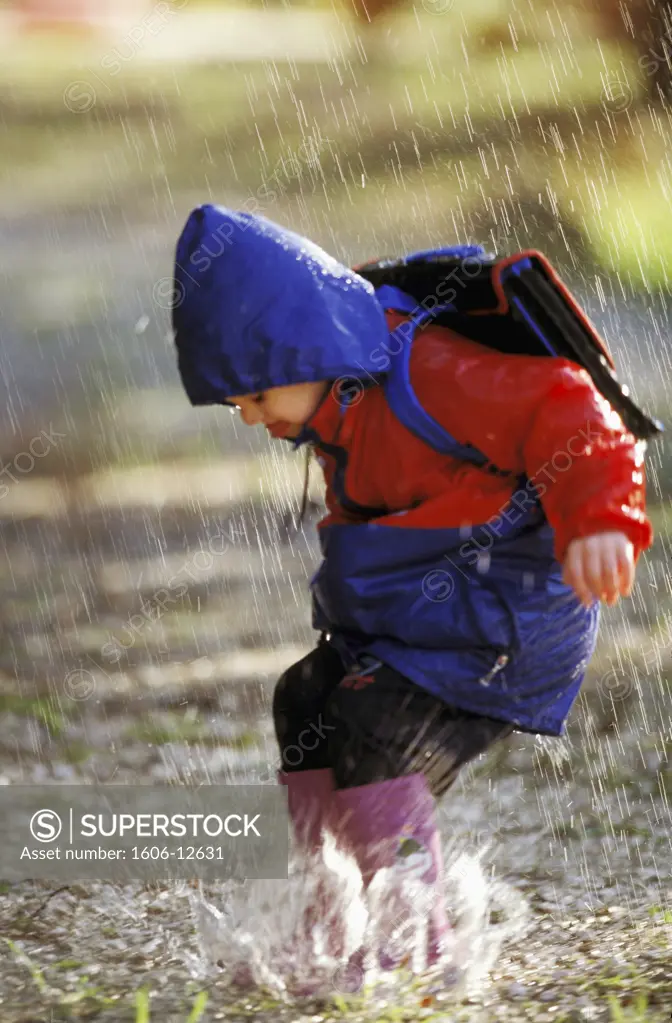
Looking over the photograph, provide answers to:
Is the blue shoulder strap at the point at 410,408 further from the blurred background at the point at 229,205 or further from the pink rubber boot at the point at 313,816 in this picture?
the blurred background at the point at 229,205

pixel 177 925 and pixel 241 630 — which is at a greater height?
pixel 241 630

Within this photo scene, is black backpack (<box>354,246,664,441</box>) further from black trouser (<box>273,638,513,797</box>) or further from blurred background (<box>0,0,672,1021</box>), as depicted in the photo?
blurred background (<box>0,0,672,1021</box>)

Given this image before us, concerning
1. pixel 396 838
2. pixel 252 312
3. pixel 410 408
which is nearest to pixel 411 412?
pixel 410 408

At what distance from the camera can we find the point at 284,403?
75cm

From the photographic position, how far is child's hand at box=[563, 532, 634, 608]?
627 mm

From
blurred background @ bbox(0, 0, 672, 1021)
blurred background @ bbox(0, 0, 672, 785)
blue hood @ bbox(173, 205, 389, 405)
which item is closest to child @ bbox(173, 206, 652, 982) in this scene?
blue hood @ bbox(173, 205, 389, 405)

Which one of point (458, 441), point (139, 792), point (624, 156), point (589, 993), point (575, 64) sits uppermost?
point (575, 64)

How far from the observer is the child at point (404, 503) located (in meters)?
0.69

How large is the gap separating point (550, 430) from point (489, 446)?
5 cm

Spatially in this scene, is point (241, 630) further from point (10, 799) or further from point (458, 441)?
point (458, 441)

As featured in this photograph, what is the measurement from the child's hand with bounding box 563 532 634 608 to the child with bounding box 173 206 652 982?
0.11 feet

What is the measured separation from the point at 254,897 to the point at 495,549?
0.97ft

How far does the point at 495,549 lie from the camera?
736mm

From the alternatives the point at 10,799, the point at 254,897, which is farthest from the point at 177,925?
the point at 10,799
